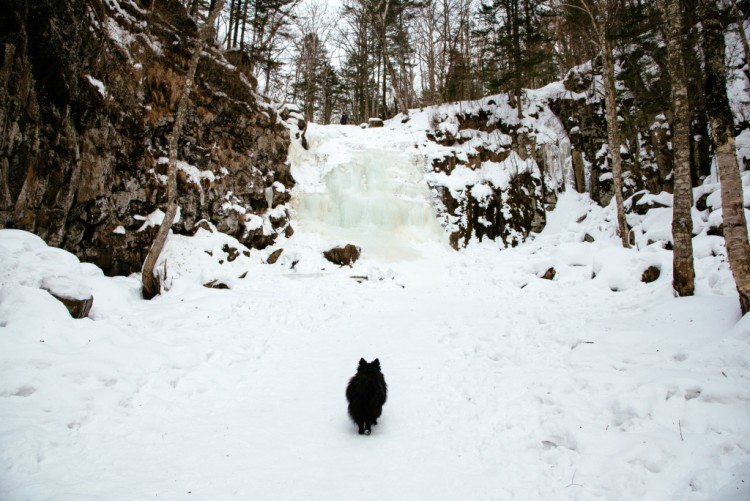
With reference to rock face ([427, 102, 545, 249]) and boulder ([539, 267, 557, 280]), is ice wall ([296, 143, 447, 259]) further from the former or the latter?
boulder ([539, 267, 557, 280])

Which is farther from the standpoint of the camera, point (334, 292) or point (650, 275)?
point (334, 292)

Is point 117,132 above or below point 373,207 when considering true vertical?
above

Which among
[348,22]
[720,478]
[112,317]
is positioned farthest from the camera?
[348,22]

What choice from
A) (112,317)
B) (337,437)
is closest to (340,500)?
(337,437)

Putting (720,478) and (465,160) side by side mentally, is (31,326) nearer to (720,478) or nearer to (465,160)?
(720,478)

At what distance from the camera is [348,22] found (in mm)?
21969

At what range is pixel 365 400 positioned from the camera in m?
3.35

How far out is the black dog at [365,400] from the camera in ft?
10.9

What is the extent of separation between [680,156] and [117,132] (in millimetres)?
11538

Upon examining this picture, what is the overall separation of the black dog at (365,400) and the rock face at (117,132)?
665cm

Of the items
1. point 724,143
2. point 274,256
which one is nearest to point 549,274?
point 724,143

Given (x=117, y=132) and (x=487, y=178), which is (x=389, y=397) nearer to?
(x=117, y=132)

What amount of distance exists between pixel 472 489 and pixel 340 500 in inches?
Result: 39.3

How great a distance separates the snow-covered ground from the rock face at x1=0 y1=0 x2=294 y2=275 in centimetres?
147
